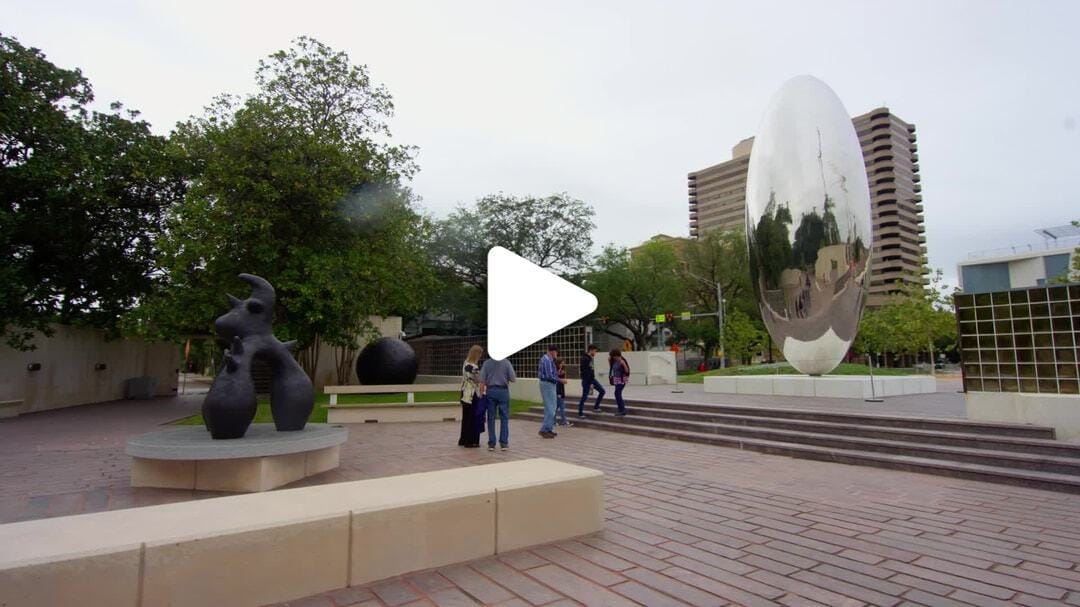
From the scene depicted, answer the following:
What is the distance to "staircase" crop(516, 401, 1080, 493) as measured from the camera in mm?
6980

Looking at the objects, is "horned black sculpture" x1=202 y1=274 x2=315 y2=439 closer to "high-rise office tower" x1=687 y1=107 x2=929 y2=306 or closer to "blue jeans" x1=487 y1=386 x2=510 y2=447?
"blue jeans" x1=487 y1=386 x2=510 y2=447

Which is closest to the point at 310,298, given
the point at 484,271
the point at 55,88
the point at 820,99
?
the point at 55,88

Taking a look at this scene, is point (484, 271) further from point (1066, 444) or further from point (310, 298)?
point (1066, 444)

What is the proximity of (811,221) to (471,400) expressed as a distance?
9905 mm

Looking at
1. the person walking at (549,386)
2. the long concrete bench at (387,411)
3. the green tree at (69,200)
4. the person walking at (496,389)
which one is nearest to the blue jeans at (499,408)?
the person walking at (496,389)

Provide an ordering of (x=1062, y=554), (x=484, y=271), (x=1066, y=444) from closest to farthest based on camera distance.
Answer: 1. (x=1062, y=554)
2. (x=1066, y=444)
3. (x=484, y=271)

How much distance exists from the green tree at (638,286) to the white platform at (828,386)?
26.5 meters

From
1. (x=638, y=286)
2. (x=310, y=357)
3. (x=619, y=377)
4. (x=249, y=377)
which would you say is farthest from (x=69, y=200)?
(x=638, y=286)

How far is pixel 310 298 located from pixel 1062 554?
17.8 metres

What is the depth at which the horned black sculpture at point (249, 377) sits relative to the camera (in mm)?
6809

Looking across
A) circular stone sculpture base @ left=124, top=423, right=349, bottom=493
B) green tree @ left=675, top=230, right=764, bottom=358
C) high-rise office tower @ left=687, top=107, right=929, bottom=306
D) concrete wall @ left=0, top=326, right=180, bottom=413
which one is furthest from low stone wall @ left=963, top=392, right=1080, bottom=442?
high-rise office tower @ left=687, top=107, right=929, bottom=306

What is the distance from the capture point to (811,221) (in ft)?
46.1

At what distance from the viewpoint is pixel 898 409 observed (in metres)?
11.1

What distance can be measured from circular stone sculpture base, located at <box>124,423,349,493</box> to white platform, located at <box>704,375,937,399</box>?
12413 mm
